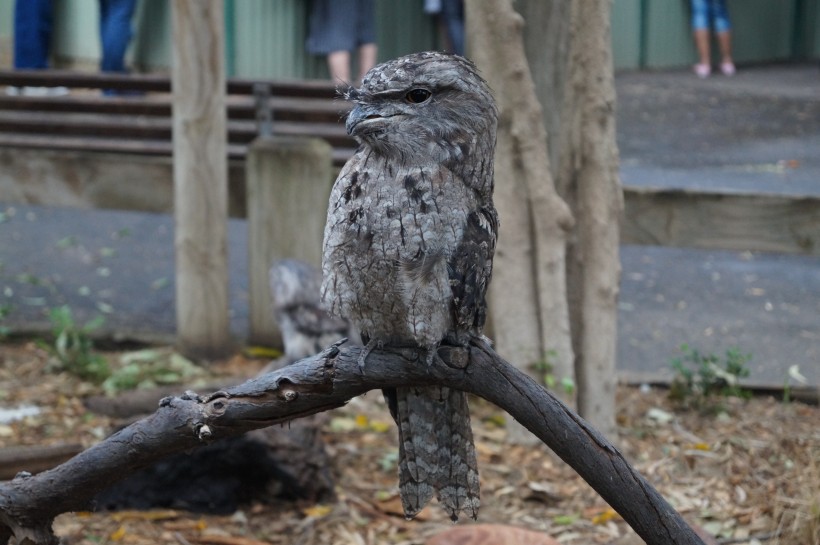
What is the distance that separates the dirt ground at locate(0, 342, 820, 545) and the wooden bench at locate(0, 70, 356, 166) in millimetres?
1563

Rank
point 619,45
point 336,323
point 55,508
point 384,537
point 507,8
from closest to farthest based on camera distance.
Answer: point 55,508
point 384,537
point 507,8
point 336,323
point 619,45

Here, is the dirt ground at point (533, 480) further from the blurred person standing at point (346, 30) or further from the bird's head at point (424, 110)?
the blurred person standing at point (346, 30)

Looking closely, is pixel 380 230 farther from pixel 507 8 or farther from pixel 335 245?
pixel 507 8

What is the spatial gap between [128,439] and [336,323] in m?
3.32

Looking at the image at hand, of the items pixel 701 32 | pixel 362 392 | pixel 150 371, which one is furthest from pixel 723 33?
pixel 362 392

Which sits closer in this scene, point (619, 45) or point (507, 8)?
point (507, 8)

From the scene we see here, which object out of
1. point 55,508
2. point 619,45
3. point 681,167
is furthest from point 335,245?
point 619,45

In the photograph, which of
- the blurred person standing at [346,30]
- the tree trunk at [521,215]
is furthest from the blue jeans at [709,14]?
the tree trunk at [521,215]

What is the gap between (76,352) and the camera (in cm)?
593

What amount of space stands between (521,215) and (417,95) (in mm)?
2313

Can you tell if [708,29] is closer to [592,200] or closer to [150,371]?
[592,200]

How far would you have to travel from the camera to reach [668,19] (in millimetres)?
18594

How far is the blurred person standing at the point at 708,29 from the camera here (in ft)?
58.8

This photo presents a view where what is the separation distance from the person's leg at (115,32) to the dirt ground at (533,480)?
591cm
